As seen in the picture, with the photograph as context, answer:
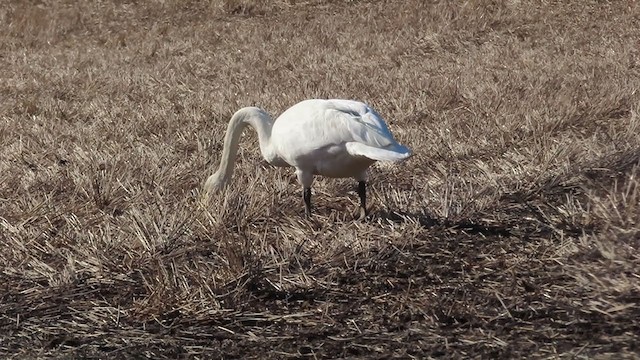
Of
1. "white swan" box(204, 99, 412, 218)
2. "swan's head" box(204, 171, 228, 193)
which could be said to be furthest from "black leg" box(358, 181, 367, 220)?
"swan's head" box(204, 171, 228, 193)

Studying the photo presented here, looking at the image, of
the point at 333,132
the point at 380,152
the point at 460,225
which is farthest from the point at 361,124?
the point at 460,225

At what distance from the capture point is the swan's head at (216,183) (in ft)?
17.3

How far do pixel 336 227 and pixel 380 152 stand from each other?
1.59ft

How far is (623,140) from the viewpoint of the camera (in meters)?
5.70

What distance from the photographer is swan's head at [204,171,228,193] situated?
5270 millimetres

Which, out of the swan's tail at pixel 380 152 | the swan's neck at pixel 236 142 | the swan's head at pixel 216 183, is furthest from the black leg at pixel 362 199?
the swan's head at pixel 216 183

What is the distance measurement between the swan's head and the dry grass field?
0.45 feet

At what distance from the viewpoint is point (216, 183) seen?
17.6 ft

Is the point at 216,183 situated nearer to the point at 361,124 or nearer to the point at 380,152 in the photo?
the point at 361,124

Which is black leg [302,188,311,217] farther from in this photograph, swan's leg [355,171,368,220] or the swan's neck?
the swan's neck

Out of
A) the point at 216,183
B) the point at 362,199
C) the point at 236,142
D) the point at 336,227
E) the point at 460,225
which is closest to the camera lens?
the point at 460,225

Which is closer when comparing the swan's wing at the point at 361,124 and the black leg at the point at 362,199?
the swan's wing at the point at 361,124

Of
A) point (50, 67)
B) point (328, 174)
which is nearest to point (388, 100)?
point (328, 174)

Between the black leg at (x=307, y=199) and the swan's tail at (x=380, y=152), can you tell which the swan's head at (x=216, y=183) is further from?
the swan's tail at (x=380, y=152)
